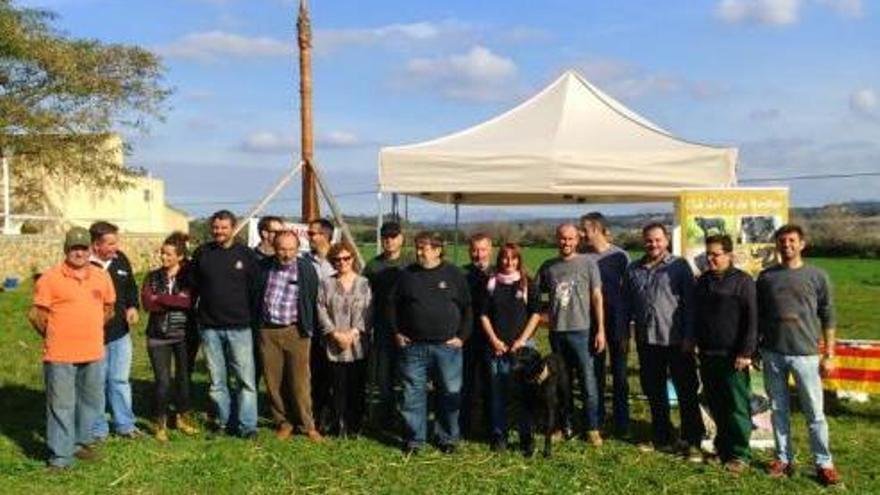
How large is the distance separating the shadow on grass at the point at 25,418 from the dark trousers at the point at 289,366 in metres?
1.79

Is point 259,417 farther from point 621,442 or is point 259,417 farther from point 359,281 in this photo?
point 621,442

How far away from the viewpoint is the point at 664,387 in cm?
753

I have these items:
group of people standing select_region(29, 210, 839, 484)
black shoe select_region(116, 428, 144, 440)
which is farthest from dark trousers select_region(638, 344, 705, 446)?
black shoe select_region(116, 428, 144, 440)

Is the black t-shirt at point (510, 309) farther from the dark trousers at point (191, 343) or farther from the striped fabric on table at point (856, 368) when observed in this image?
the striped fabric on table at point (856, 368)

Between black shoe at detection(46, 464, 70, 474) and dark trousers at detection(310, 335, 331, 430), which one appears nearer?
black shoe at detection(46, 464, 70, 474)

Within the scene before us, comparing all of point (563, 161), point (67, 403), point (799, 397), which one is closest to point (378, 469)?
point (67, 403)

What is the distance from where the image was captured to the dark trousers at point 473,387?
779 centimetres

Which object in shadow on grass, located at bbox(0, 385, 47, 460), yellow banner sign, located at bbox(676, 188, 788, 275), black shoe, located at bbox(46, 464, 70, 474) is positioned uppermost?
yellow banner sign, located at bbox(676, 188, 788, 275)

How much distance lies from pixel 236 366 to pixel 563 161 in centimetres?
344

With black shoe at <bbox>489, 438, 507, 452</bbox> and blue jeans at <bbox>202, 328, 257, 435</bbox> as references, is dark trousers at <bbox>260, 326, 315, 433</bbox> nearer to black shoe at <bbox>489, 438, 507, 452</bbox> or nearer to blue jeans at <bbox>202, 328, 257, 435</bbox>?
blue jeans at <bbox>202, 328, 257, 435</bbox>

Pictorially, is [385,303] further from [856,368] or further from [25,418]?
[856,368]

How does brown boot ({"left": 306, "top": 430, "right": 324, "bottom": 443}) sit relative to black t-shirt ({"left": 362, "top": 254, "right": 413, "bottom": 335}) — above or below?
below

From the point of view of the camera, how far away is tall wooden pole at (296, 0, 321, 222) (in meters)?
11.4

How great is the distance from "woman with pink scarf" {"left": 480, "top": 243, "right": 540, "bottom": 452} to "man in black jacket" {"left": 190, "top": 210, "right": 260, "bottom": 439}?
1880 millimetres
